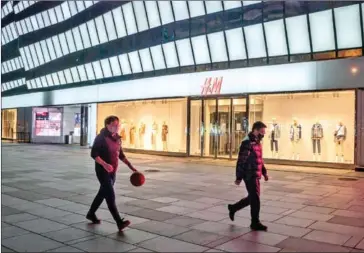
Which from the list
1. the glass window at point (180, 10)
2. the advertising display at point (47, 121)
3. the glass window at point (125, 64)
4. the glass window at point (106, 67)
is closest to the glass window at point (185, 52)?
the glass window at point (180, 10)

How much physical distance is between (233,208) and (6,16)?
45.8 m

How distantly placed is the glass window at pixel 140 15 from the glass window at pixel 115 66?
3.05 metres

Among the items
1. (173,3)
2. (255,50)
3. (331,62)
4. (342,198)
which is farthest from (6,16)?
(342,198)

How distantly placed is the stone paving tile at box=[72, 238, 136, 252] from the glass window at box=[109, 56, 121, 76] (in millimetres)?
21526

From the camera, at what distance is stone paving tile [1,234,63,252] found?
526 cm

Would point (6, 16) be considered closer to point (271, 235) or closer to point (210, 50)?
point (210, 50)

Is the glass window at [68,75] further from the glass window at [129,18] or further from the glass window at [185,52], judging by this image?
the glass window at [185,52]

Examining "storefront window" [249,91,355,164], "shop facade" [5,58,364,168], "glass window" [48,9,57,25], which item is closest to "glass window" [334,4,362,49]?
"shop facade" [5,58,364,168]

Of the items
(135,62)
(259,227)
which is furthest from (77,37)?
(259,227)

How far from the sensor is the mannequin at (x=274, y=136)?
1900cm

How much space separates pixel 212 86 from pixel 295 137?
4809 millimetres

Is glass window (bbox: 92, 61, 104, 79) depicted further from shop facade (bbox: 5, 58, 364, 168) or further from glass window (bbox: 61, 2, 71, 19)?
glass window (bbox: 61, 2, 71, 19)

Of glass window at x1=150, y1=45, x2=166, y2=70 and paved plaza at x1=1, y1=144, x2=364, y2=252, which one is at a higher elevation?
glass window at x1=150, y1=45, x2=166, y2=70

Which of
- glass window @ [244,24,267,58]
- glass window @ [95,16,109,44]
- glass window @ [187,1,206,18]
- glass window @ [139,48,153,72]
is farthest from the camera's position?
glass window @ [95,16,109,44]
